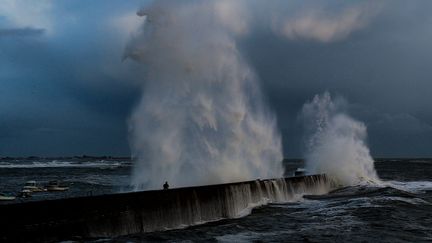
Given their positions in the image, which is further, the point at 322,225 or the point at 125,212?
the point at 322,225

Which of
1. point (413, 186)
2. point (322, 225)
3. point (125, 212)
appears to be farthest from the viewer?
point (413, 186)

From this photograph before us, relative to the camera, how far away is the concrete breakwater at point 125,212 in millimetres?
10547

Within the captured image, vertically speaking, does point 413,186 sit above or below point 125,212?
below

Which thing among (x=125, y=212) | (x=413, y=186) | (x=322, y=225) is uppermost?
(x=125, y=212)

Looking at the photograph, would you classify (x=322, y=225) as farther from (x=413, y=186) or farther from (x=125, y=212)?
(x=413, y=186)

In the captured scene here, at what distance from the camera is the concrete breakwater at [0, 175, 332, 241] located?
1055cm

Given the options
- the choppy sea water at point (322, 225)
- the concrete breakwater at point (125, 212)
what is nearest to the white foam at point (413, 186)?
the choppy sea water at point (322, 225)

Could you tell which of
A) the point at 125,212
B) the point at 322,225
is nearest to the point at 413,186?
the point at 322,225

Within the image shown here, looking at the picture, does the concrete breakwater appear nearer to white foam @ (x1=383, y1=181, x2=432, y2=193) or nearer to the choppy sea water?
the choppy sea water

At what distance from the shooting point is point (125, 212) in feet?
44.3

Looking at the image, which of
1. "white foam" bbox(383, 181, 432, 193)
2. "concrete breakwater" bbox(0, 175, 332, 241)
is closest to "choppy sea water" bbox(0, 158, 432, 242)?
"concrete breakwater" bbox(0, 175, 332, 241)

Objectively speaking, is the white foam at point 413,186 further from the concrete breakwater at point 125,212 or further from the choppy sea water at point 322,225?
the concrete breakwater at point 125,212

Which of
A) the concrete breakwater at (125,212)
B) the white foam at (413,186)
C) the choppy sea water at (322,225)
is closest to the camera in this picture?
the concrete breakwater at (125,212)

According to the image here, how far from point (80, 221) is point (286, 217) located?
29.2 feet
